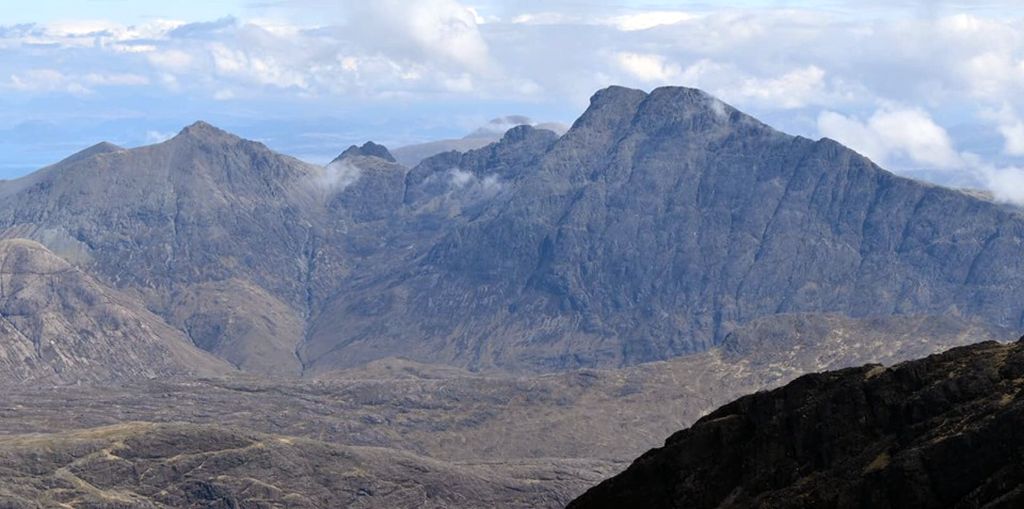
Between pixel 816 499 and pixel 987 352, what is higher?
pixel 987 352

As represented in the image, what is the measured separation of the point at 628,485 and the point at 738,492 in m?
11.4

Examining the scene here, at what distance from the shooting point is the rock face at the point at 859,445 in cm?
11231

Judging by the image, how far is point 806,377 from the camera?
13962 centimetres

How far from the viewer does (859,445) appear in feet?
420

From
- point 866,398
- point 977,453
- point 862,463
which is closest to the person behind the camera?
point 977,453

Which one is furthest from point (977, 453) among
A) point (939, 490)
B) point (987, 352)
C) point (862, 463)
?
point (987, 352)

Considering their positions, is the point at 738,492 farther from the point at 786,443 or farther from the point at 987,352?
the point at 987,352

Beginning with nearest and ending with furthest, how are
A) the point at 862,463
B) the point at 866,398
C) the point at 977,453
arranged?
1. the point at 977,453
2. the point at 862,463
3. the point at 866,398

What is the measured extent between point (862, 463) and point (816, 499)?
632cm

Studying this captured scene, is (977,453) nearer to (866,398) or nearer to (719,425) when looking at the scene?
(866,398)

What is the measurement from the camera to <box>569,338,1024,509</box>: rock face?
368ft

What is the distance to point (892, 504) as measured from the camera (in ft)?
373

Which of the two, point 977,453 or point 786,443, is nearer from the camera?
point 977,453

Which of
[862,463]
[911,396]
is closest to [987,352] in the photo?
[911,396]
